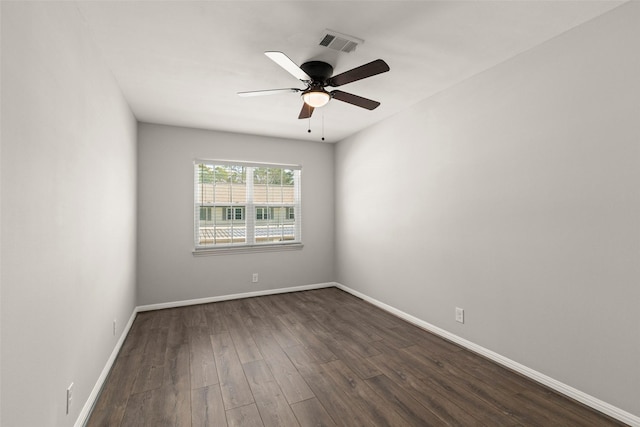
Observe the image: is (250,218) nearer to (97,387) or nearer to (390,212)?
(390,212)

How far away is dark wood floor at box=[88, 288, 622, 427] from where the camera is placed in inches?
77.7

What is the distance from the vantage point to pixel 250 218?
4852 mm

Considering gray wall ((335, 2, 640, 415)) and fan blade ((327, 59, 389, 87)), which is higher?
fan blade ((327, 59, 389, 87))

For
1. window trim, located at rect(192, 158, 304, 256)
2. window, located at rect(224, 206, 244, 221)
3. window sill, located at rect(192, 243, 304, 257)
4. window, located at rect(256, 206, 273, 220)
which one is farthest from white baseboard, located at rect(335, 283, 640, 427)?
window, located at rect(224, 206, 244, 221)

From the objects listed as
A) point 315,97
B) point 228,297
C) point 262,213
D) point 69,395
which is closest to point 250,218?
point 262,213

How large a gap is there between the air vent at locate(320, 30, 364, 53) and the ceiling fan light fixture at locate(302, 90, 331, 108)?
0.36 metres

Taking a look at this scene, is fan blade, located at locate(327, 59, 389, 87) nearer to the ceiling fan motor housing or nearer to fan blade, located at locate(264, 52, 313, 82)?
the ceiling fan motor housing

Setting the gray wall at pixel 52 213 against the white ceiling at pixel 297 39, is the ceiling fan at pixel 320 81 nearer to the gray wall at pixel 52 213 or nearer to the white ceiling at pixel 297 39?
the white ceiling at pixel 297 39

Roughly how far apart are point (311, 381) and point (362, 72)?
7.85ft

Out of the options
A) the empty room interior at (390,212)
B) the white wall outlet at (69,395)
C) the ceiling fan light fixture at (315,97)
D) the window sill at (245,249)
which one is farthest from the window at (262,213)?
the white wall outlet at (69,395)

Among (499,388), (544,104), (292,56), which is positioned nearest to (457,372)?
(499,388)

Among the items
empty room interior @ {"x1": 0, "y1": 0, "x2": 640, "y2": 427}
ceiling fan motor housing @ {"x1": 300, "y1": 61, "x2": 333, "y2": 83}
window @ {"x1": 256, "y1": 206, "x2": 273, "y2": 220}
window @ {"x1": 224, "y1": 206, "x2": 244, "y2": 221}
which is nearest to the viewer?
empty room interior @ {"x1": 0, "y1": 0, "x2": 640, "y2": 427}

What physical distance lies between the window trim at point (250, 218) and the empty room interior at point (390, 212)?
0.82 m

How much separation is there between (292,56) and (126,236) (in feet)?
8.55
